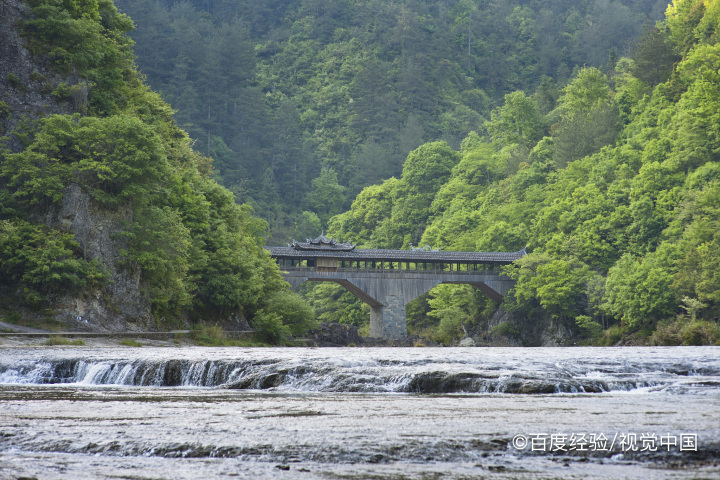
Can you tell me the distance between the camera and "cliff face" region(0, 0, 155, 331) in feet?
125

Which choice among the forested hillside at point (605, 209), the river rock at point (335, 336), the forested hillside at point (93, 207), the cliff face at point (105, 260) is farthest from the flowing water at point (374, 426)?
the river rock at point (335, 336)

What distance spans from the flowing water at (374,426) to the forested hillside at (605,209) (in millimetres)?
32996

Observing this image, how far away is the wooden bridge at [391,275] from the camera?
231 ft

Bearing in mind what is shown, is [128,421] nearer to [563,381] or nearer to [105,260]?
[563,381]

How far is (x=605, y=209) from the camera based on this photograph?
6694 centimetres

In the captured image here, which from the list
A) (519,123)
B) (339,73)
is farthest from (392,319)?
(339,73)

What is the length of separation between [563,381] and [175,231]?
28050mm

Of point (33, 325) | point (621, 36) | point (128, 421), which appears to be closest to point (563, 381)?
point (128, 421)

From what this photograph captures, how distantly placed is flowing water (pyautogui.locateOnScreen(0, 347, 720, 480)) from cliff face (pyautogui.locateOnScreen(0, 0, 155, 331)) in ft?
61.6

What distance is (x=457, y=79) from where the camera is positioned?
146375 millimetres

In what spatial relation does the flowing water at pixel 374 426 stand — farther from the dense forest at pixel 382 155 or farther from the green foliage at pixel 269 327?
the green foliage at pixel 269 327

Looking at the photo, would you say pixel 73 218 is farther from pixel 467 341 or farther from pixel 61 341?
pixel 467 341

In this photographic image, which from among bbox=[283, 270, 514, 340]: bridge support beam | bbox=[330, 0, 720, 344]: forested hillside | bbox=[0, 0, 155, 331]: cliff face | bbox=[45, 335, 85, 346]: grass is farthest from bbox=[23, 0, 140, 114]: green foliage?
bbox=[330, 0, 720, 344]: forested hillside

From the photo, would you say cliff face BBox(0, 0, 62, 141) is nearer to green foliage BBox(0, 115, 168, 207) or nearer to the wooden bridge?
green foliage BBox(0, 115, 168, 207)
